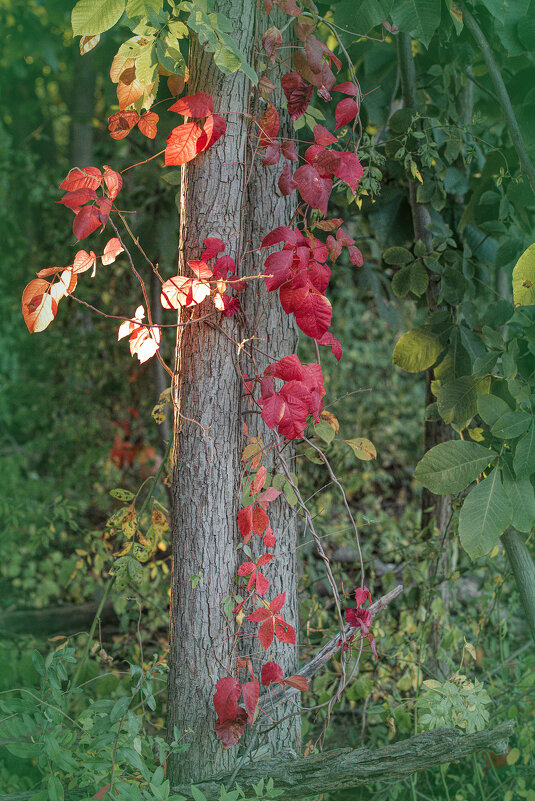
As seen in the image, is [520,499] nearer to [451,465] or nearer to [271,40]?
[451,465]

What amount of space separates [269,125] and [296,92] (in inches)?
3.1

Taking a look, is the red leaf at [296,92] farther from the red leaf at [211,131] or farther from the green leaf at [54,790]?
the green leaf at [54,790]

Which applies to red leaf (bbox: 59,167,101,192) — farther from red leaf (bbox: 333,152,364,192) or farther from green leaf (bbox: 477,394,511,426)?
green leaf (bbox: 477,394,511,426)

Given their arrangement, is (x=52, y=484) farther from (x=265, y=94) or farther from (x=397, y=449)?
(x=265, y=94)

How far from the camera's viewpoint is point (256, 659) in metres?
1.36

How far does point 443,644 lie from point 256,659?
700mm

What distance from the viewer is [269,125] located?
4.30 feet

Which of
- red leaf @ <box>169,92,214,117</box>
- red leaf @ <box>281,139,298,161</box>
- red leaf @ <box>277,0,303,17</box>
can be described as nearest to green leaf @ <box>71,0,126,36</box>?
red leaf @ <box>169,92,214,117</box>

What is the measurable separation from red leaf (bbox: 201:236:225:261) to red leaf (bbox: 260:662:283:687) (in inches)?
31.5

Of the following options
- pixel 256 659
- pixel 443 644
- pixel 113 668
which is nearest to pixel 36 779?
pixel 256 659

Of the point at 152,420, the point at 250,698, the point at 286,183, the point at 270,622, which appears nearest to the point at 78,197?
the point at 286,183

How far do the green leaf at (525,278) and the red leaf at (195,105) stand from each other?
2.14 ft

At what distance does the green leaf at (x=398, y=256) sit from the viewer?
5.67ft

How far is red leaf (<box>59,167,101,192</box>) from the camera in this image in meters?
1.24
